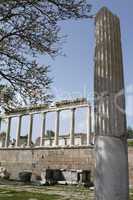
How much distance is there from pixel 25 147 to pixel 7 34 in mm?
33550

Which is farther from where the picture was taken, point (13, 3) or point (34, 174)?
point (34, 174)

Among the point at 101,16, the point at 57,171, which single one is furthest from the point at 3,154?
the point at 101,16

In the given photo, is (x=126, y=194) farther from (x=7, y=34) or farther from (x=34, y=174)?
(x=34, y=174)

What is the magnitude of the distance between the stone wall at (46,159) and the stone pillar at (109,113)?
2519 centimetres

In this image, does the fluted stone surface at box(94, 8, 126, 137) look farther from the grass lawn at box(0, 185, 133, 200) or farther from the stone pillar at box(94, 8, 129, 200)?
the grass lawn at box(0, 185, 133, 200)

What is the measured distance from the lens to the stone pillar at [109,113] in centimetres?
630

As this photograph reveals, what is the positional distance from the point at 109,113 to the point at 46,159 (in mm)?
34014

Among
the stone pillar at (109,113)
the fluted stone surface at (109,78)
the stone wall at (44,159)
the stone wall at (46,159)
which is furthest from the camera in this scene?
the stone wall at (44,159)

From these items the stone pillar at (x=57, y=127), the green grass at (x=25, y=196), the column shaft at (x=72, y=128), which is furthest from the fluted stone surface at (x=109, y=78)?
the stone pillar at (x=57, y=127)

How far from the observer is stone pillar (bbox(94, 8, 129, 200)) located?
248 inches

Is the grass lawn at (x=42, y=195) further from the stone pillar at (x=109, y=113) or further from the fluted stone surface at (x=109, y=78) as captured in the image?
the fluted stone surface at (x=109, y=78)

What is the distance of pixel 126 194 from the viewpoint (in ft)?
20.8

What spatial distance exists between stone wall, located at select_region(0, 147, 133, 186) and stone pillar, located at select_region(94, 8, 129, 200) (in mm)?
25189

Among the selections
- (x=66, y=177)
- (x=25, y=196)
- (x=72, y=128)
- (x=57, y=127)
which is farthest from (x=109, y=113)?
(x=57, y=127)
